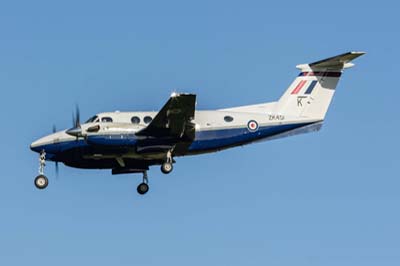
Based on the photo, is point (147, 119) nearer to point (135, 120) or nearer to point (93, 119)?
point (135, 120)

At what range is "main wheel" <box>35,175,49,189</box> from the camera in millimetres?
41719

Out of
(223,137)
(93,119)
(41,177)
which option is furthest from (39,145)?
(223,137)

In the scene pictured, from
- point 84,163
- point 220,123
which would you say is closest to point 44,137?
point 84,163

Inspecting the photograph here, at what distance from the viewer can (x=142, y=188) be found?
44.8 meters

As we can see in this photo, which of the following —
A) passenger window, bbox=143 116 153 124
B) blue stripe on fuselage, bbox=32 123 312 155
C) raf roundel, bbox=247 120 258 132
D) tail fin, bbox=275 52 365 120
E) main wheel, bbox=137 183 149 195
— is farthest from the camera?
main wheel, bbox=137 183 149 195

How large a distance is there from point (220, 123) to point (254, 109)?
2432 mm

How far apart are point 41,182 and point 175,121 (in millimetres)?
7019

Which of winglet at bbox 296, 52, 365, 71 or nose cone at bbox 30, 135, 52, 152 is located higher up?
winglet at bbox 296, 52, 365, 71

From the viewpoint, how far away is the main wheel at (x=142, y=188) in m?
44.8

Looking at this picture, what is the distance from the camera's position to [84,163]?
1693 inches

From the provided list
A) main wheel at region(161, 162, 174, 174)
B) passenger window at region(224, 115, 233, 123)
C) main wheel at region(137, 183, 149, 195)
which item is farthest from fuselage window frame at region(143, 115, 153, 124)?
main wheel at region(137, 183, 149, 195)

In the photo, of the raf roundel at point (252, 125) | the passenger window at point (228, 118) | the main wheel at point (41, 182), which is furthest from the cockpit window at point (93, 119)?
the raf roundel at point (252, 125)

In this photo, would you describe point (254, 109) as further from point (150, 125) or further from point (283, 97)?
point (150, 125)

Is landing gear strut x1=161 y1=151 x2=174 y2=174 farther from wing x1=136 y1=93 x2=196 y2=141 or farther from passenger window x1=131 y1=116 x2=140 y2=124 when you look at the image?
passenger window x1=131 y1=116 x2=140 y2=124
